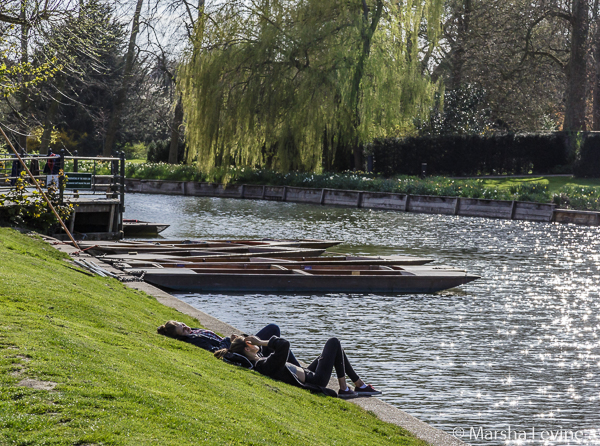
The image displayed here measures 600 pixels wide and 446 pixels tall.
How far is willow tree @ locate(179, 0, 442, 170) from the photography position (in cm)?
3647

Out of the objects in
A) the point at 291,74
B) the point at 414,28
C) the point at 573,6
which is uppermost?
the point at 573,6

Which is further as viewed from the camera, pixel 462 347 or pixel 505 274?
pixel 505 274

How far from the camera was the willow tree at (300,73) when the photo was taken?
3647 centimetres

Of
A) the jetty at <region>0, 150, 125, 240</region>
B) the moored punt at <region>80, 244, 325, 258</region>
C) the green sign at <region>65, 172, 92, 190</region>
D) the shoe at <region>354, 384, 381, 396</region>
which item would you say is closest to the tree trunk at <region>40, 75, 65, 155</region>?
the jetty at <region>0, 150, 125, 240</region>

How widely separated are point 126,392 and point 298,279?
9.79 metres

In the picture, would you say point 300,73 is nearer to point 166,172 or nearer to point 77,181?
point 166,172

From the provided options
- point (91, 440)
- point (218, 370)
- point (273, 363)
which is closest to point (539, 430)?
point (273, 363)

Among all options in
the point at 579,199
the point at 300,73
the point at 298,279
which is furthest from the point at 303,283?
the point at 300,73

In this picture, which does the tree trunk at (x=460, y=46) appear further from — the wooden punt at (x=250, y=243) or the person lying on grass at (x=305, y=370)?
the person lying on grass at (x=305, y=370)

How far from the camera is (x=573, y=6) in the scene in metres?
43.1

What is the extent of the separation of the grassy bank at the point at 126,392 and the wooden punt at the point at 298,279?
17.3 ft

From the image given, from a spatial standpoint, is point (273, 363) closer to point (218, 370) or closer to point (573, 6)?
point (218, 370)

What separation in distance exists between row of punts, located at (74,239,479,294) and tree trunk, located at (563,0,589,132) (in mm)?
30493

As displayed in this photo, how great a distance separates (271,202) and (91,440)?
110 feet
